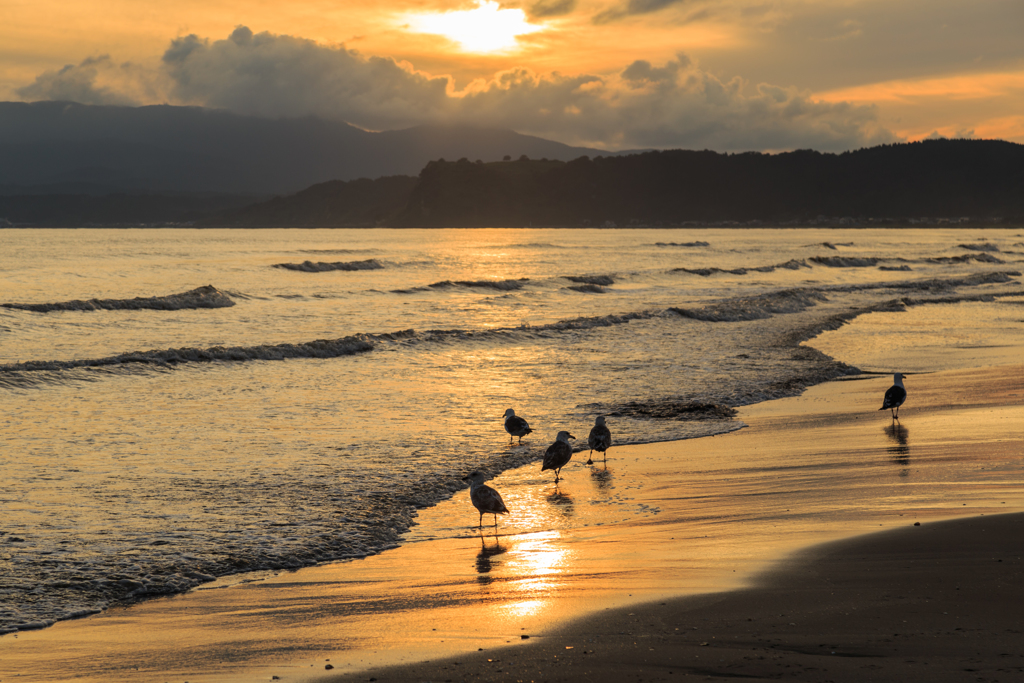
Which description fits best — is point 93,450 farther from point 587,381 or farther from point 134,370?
point 587,381

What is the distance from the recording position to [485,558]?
286 inches

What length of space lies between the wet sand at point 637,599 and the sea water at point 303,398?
868mm

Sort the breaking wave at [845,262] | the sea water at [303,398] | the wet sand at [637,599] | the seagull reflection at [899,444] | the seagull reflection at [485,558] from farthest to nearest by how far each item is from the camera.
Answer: the breaking wave at [845,262] → the seagull reflection at [899,444] → the sea water at [303,398] → the seagull reflection at [485,558] → the wet sand at [637,599]

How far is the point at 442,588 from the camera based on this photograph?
649 cm

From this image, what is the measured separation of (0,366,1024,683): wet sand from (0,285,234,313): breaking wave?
27.8m

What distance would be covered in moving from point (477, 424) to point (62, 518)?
21.1 feet

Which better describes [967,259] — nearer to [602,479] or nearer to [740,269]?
[740,269]

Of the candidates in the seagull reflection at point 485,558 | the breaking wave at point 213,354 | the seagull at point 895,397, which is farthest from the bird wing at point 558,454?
the breaking wave at point 213,354

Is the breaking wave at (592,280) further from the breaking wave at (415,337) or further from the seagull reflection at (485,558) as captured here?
the seagull reflection at (485,558)

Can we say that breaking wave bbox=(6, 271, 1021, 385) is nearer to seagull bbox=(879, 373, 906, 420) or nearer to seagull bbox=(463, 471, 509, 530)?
seagull bbox=(463, 471, 509, 530)

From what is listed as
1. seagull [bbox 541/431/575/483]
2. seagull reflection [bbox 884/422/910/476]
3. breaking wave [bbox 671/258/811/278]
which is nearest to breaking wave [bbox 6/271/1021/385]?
seagull [bbox 541/431/575/483]

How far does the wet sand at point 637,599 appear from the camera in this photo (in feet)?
16.2

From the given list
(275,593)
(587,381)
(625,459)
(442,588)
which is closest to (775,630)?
(442,588)

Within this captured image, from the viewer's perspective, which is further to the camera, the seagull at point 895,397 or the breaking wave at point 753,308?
the breaking wave at point 753,308
